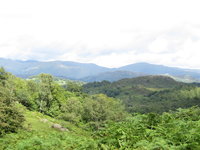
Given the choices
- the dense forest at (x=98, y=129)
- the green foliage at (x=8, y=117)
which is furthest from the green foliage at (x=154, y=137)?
the green foliage at (x=8, y=117)

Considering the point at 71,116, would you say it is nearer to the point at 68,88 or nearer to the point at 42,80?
the point at 42,80

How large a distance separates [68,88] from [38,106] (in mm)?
67673

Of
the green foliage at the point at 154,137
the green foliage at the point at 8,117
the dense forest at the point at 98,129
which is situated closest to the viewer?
the green foliage at the point at 154,137

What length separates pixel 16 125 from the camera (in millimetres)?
26125

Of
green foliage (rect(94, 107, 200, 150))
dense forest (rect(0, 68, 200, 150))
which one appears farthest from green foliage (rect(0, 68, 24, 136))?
green foliage (rect(94, 107, 200, 150))

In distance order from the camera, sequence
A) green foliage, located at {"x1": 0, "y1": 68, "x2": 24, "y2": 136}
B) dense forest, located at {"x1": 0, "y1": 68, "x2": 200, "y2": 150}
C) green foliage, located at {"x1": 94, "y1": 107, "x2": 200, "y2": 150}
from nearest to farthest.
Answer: green foliage, located at {"x1": 94, "y1": 107, "x2": 200, "y2": 150}
dense forest, located at {"x1": 0, "y1": 68, "x2": 200, "y2": 150}
green foliage, located at {"x1": 0, "y1": 68, "x2": 24, "y2": 136}

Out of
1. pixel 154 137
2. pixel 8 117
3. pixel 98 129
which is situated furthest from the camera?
pixel 8 117

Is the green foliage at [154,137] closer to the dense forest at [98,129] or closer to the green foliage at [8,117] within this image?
the dense forest at [98,129]

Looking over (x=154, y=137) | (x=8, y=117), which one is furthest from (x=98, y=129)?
(x=8, y=117)

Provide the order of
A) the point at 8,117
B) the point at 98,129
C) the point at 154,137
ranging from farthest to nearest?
1. the point at 8,117
2. the point at 98,129
3. the point at 154,137

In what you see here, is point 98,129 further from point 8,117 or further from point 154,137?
point 8,117

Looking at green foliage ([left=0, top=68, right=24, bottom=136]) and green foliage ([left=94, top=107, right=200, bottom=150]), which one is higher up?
green foliage ([left=94, top=107, right=200, bottom=150])

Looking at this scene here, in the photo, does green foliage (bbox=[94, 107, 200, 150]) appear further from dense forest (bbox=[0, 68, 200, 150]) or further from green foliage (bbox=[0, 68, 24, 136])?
green foliage (bbox=[0, 68, 24, 136])

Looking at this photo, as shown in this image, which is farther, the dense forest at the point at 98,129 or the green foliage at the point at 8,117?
the green foliage at the point at 8,117
